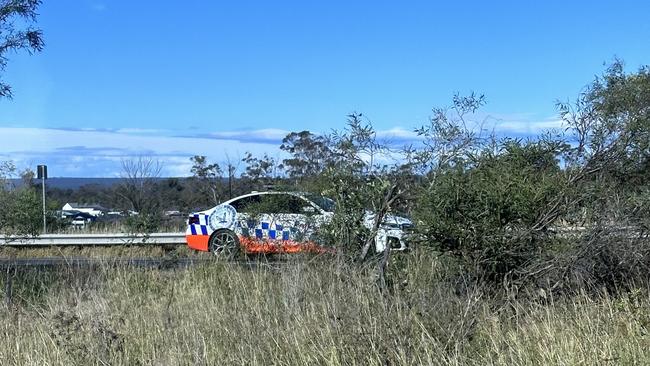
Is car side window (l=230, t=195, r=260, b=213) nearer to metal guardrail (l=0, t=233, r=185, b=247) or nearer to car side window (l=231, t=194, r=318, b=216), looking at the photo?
car side window (l=231, t=194, r=318, b=216)

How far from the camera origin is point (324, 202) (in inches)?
337

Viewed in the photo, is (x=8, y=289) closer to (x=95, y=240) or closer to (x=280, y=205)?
(x=280, y=205)

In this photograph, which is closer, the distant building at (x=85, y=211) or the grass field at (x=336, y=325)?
the grass field at (x=336, y=325)

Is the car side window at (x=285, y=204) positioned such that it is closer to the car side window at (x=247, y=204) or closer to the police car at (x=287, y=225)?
the police car at (x=287, y=225)

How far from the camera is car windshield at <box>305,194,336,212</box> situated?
840cm

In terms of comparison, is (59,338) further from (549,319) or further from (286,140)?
(286,140)

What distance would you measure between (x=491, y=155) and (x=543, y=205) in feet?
2.49

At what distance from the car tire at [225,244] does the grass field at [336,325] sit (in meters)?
2.51

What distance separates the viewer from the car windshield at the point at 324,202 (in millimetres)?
8398

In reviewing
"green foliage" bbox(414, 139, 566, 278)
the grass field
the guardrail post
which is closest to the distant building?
the guardrail post

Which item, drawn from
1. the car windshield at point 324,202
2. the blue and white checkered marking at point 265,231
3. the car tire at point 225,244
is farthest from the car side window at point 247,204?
the car windshield at point 324,202

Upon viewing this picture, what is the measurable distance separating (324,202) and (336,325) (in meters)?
3.14

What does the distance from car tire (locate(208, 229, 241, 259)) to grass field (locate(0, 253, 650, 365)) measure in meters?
2.51

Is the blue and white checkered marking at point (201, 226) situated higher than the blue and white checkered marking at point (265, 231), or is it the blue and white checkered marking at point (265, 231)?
the blue and white checkered marking at point (201, 226)
